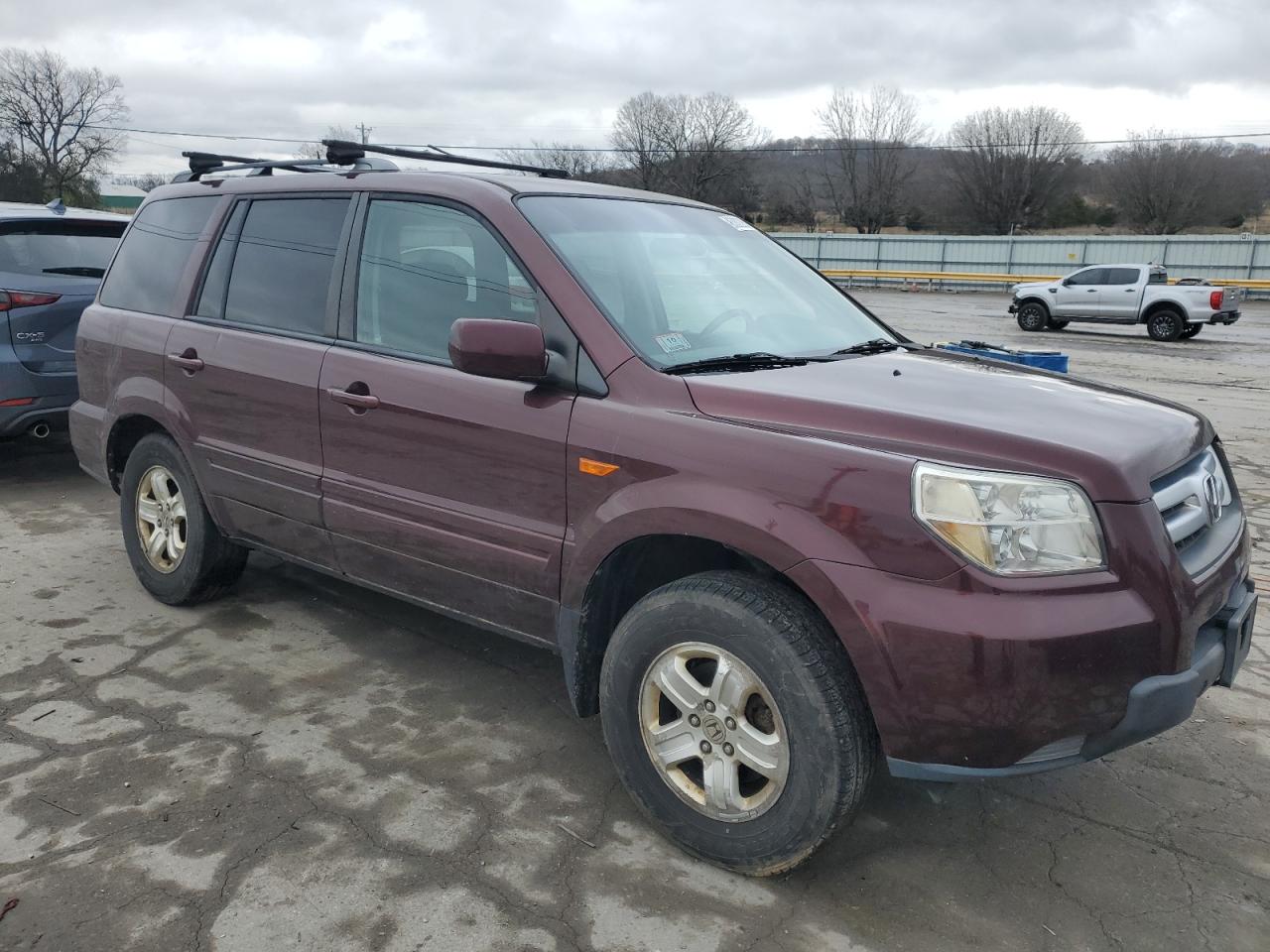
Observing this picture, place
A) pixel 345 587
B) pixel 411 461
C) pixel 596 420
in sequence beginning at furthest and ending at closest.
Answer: pixel 345 587 → pixel 411 461 → pixel 596 420

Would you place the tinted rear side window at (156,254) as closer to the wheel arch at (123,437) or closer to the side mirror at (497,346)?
the wheel arch at (123,437)

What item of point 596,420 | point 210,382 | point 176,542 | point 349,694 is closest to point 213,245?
point 210,382

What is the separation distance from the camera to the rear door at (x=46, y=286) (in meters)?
6.38

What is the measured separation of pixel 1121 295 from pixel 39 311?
22608mm

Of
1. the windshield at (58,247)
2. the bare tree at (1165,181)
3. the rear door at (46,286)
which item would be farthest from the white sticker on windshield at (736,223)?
the bare tree at (1165,181)

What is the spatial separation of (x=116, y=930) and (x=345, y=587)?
8.55ft

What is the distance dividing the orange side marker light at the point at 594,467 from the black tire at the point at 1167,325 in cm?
2266

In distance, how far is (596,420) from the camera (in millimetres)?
2889

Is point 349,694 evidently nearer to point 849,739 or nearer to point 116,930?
point 116,930

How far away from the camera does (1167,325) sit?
22.3 meters

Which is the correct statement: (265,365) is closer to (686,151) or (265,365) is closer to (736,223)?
(736,223)

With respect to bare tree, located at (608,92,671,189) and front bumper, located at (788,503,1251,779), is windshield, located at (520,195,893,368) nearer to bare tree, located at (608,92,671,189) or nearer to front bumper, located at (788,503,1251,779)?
front bumper, located at (788,503,1251,779)

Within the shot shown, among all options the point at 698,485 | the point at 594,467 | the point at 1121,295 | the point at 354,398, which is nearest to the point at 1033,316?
the point at 1121,295

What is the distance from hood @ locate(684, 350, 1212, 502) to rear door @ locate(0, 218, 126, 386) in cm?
523
